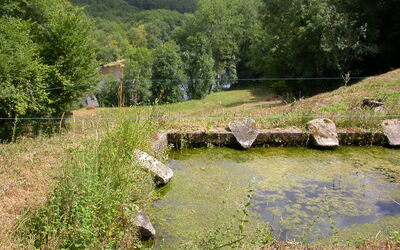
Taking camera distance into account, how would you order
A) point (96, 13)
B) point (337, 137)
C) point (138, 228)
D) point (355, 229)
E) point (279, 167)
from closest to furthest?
point (138, 228)
point (355, 229)
point (279, 167)
point (337, 137)
point (96, 13)

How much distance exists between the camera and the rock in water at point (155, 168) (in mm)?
5241

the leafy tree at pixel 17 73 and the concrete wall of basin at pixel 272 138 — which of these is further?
the leafy tree at pixel 17 73

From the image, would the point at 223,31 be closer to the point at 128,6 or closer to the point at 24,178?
the point at 24,178

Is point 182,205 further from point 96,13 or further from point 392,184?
point 96,13

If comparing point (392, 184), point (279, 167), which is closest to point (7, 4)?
point (279, 167)

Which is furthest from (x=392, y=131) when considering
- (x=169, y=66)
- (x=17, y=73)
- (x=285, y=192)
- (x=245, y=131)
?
(x=169, y=66)

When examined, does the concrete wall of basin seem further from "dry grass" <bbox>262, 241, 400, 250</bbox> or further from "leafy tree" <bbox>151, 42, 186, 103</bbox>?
"leafy tree" <bbox>151, 42, 186, 103</bbox>

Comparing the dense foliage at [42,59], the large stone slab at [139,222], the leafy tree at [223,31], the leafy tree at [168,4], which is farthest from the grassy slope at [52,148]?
the leafy tree at [168,4]

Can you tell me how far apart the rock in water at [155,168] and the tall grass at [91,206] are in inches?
21.6

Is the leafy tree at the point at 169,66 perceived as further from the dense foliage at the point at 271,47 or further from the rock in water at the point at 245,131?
the rock in water at the point at 245,131

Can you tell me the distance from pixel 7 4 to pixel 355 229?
16946 millimetres

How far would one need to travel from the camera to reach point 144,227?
4.00 m

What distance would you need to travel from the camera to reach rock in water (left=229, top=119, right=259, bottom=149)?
7.36 m

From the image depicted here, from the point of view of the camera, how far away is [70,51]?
16500 mm
